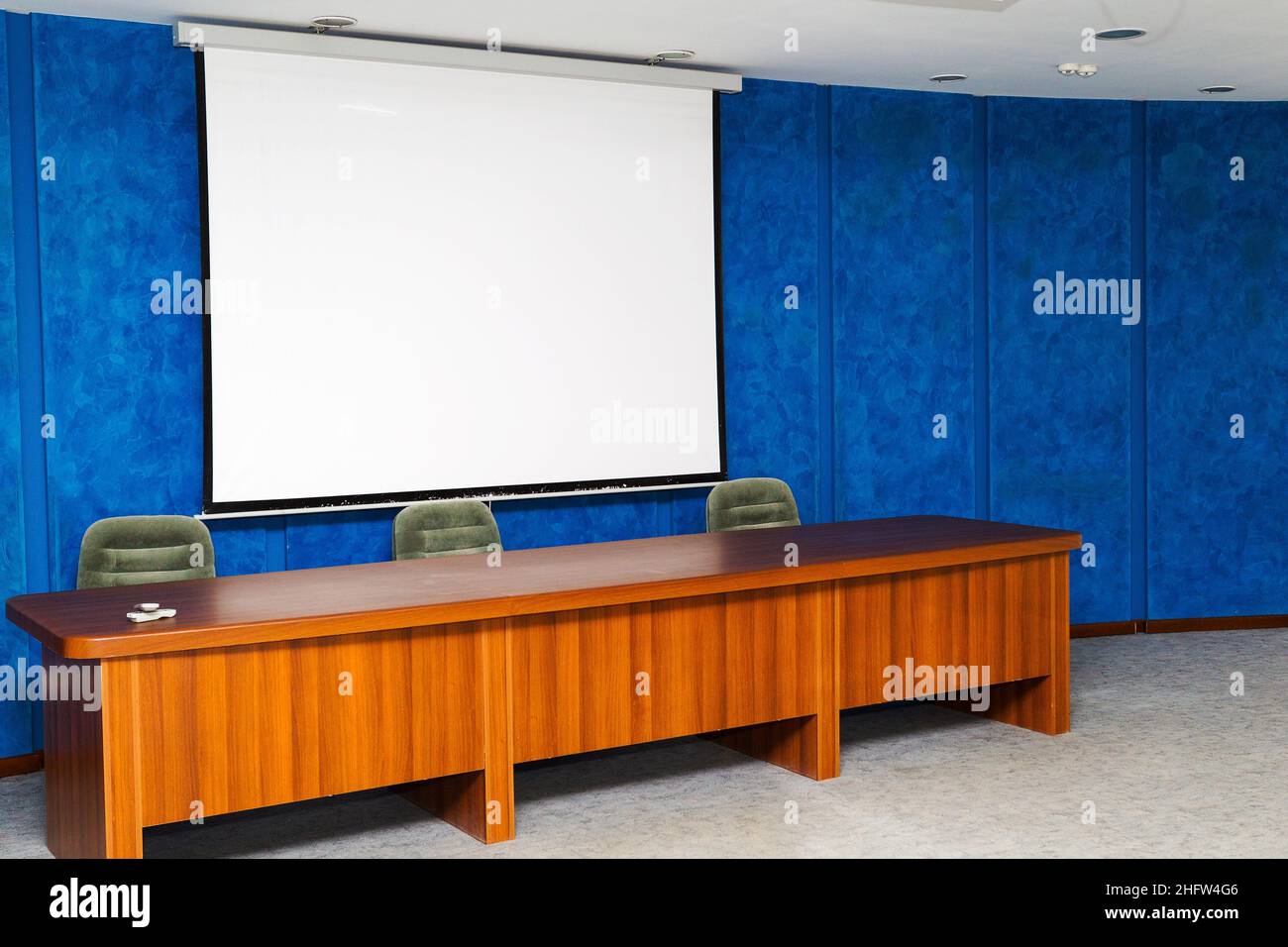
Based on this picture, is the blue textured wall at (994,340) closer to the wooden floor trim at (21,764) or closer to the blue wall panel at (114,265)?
the blue wall panel at (114,265)

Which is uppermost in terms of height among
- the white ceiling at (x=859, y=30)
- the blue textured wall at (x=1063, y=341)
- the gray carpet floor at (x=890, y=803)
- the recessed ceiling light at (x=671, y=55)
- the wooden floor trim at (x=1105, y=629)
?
the recessed ceiling light at (x=671, y=55)

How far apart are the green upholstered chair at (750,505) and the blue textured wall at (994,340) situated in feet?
1.61

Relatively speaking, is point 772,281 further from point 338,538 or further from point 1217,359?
point 1217,359

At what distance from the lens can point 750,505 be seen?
20.2 ft

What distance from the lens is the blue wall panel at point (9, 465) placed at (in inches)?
199

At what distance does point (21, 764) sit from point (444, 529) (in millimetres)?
1822

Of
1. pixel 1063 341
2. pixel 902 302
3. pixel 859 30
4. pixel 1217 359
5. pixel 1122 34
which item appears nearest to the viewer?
pixel 859 30

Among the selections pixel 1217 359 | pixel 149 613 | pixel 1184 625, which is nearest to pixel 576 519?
pixel 149 613

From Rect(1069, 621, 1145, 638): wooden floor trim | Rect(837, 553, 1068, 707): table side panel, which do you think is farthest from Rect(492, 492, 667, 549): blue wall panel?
Rect(1069, 621, 1145, 638): wooden floor trim

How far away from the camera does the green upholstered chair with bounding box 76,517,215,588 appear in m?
4.92

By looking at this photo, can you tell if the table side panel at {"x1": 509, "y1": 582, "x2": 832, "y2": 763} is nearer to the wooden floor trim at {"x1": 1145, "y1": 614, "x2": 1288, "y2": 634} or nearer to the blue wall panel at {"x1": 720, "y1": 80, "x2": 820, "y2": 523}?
the blue wall panel at {"x1": 720, "y1": 80, "x2": 820, "y2": 523}

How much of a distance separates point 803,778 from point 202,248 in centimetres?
307

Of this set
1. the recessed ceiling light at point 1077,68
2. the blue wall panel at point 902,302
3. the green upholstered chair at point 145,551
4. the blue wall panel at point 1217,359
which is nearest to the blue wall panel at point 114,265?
the green upholstered chair at point 145,551

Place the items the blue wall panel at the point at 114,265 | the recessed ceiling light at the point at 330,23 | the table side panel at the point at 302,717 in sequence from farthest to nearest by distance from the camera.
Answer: the recessed ceiling light at the point at 330,23 < the blue wall panel at the point at 114,265 < the table side panel at the point at 302,717
